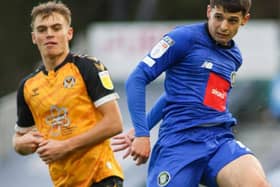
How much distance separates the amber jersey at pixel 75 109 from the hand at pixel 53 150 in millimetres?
108

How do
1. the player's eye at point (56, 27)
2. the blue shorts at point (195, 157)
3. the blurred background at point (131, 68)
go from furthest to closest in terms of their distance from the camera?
the blurred background at point (131, 68)
the player's eye at point (56, 27)
the blue shorts at point (195, 157)

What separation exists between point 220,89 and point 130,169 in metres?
9.65

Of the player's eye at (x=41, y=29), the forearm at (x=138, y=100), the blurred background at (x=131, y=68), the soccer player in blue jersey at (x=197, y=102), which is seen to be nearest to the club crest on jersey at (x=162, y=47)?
the soccer player in blue jersey at (x=197, y=102)

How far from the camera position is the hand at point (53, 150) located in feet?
25.0

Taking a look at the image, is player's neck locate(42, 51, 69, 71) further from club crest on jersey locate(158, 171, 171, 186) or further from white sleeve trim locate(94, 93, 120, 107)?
club crest on jersey locate(158, 171, 171, 186)

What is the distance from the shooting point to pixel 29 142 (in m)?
7.74

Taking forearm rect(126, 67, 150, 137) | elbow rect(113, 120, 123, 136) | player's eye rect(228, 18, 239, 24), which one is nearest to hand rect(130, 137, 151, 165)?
forearm rect(126, 67, 150, 137)

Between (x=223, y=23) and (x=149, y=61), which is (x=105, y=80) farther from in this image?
(x=223, y=23)

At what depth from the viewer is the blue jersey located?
7.66 meters

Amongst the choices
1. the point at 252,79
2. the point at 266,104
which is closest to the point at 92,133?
the point at 252,79

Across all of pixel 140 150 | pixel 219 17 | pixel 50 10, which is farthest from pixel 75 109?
pixel 219 17

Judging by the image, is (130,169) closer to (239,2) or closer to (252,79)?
(252,79)

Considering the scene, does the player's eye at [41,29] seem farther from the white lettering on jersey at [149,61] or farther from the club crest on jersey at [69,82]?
the white lettering on jersey at [149,61]

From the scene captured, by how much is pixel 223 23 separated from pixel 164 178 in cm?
104
